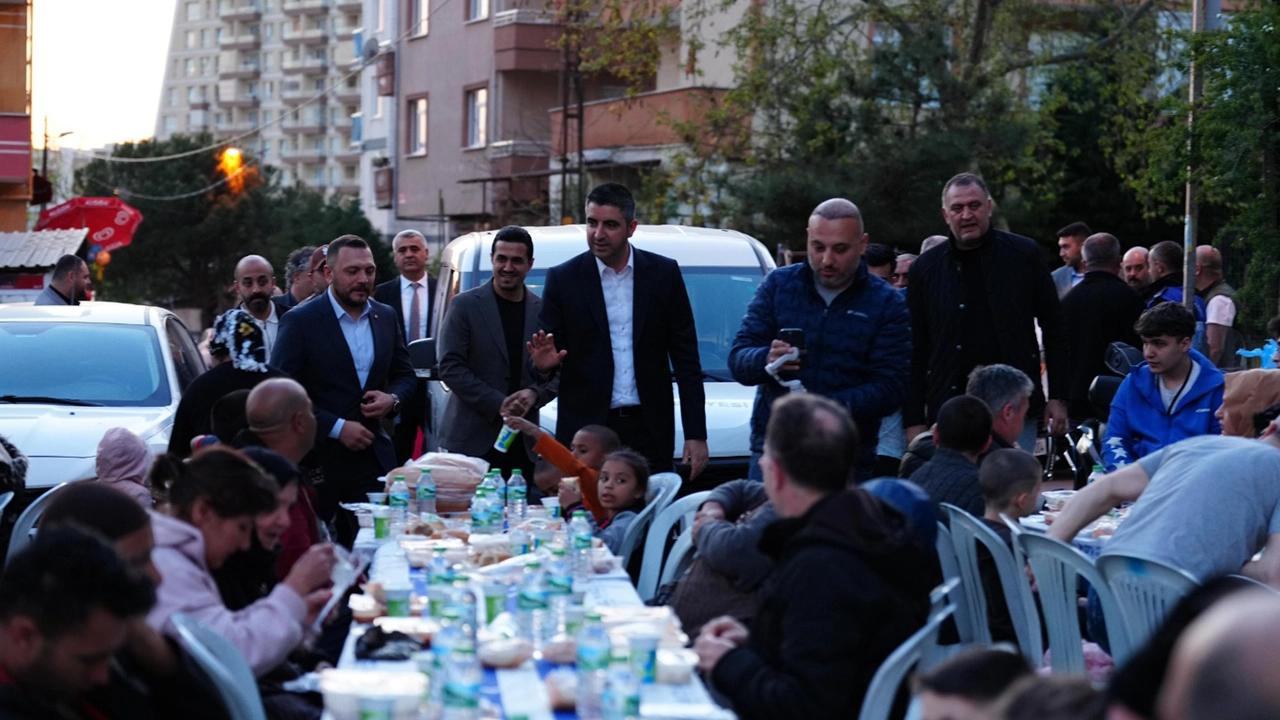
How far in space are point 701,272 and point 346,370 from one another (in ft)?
9.80

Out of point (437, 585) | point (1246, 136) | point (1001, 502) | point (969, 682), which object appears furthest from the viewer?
point (1246, 136)

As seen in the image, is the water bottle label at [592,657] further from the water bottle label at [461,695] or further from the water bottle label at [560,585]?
the water bottle label at [560,585]

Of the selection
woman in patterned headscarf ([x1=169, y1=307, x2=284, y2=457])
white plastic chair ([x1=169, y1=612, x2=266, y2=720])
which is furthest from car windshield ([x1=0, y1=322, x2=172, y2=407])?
white plastic chair ([x1=169, y1=612, x2=266, y2=720])

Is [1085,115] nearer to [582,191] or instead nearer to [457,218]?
[582,191]

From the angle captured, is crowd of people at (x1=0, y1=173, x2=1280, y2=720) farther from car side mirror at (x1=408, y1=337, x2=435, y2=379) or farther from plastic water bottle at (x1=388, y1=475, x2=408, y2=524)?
plastic water bottle at (x1=388, y1=475, x2=408, y2=524)

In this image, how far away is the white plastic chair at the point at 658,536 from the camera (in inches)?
284

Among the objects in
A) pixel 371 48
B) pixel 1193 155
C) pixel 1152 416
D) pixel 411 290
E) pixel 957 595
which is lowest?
pixel 957 595

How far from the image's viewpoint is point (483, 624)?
523cm

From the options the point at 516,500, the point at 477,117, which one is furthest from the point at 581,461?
the point at 477,117

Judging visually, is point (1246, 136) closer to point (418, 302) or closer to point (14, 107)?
point (418, 302)

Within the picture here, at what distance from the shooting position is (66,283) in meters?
15.3

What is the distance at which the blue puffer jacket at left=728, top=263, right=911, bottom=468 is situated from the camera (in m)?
8.01

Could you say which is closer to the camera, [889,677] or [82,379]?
[889,677]

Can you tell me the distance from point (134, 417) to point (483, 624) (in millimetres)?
6205
